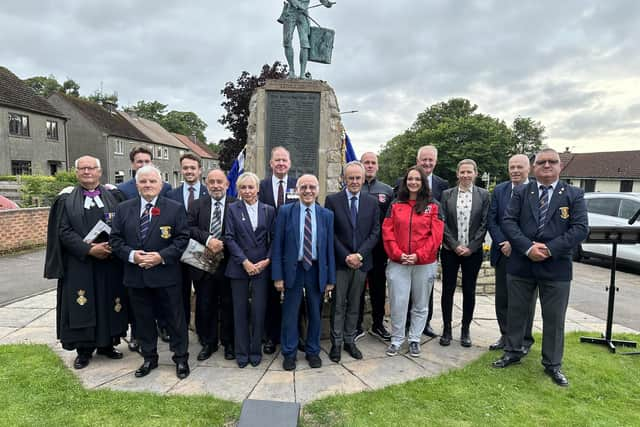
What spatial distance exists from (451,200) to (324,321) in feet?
6.52

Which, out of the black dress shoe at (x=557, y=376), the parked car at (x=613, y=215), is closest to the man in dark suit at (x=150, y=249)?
the black dress shoe at (x=557, y=376)

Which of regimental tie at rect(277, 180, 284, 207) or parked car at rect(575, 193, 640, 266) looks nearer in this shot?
regimental tie at rect(277, 180, 284, 207)

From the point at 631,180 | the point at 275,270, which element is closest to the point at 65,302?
the point at 275,270

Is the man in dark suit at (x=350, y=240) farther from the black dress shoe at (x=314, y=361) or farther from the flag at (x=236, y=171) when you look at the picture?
the flag at (x=236, y=171)

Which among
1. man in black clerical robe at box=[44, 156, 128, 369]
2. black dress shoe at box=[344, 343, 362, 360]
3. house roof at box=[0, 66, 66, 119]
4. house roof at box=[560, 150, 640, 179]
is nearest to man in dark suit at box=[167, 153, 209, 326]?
man in black clerical robe at box=[44, 156, 128, 369]

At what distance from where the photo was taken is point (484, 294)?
6672mm

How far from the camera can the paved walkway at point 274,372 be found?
10.7 feet

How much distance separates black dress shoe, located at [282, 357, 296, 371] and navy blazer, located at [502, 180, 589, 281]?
7.70ft

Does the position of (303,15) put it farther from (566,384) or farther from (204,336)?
(566,384)

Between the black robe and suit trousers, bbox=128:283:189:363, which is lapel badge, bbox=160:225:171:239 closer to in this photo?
suit trousers, bbox=128:283:189:363

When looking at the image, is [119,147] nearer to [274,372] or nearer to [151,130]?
[151,130]

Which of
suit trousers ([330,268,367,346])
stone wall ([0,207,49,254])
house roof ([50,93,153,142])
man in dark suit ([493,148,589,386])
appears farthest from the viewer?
house roof ([50,93,153,142])

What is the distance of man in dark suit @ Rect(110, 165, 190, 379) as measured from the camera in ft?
10.7

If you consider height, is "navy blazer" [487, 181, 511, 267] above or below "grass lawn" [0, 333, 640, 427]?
above
